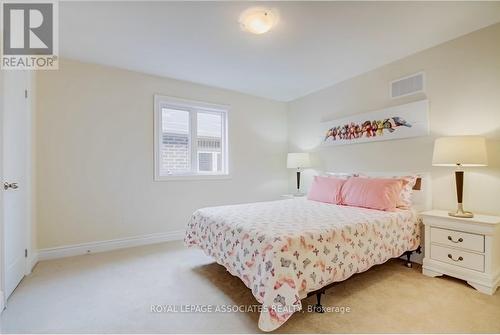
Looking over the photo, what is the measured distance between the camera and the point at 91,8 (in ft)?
6.73

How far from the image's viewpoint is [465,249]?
2170mm

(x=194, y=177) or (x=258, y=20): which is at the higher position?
(x=258, y=20)

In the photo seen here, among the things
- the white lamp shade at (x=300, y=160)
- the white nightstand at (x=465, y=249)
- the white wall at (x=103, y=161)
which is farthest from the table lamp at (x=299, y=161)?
the white nightstand at (x=465, y=249)

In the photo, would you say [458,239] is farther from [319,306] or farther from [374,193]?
[319,306]

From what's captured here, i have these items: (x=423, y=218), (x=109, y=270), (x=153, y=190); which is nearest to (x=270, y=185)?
(x=153, y=190)

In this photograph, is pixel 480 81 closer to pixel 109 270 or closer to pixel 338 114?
pixel 338 114

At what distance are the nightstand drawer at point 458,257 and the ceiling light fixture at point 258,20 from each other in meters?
2.65

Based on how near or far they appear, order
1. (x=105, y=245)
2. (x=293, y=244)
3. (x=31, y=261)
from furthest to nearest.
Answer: (x=105, y=245) < (x=31, y=261) < (x=293, y=244)

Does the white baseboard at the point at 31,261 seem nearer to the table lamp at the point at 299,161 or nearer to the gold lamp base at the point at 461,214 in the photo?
the table lamp at the point at 299,161

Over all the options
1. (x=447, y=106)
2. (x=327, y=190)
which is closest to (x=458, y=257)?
(x=327, y=190)

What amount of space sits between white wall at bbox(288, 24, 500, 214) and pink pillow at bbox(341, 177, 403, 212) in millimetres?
442

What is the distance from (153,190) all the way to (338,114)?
299 cm

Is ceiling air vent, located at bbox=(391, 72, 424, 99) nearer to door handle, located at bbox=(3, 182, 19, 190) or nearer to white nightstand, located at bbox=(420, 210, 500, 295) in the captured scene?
white nightstand, located at bbox=(420, 210, 500, 295)

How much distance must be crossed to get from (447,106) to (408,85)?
0.50 meters
